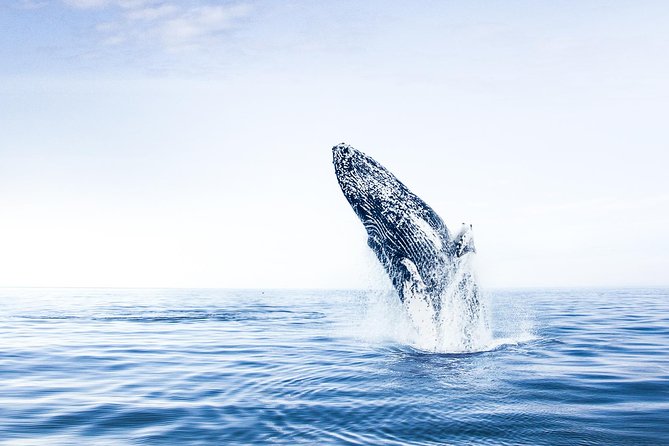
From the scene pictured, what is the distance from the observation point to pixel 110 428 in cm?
675

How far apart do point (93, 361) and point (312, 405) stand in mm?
7032

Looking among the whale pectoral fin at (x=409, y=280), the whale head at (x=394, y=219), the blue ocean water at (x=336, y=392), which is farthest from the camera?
the whale pectoral fin at (x=409, y=280)

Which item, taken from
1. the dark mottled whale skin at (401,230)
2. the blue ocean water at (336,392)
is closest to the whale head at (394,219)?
the dark mottled whale skin at (401,230)

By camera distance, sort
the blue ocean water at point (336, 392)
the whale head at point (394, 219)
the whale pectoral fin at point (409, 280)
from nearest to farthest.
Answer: the blue ocean water at point (336, 392)
the whale head at point (394, 219)
the whale pectoral fin at point (409, 280)

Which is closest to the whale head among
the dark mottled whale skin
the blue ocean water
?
the dark mottled whale skin

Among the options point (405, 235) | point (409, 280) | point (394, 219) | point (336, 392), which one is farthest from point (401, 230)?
point (336, 392)

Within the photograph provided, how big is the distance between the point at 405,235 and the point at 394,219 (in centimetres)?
41

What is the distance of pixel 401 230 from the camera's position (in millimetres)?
11820

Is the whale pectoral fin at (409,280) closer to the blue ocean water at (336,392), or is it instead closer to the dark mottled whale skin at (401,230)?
the dark mottled whale skin at (401,230)

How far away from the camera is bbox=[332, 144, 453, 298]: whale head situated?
11648 millimetres

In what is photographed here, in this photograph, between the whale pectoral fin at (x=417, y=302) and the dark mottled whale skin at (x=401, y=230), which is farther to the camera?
the whale pectoral fin at (x=417, y=302)

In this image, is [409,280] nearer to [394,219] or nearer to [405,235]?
[405,235]

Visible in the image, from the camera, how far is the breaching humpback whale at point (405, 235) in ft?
38.3

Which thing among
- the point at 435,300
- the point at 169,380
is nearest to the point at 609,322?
the point at 435,300
